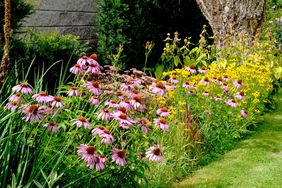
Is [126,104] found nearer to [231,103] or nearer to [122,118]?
[122,118]

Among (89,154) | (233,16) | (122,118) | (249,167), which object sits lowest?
(249,167)

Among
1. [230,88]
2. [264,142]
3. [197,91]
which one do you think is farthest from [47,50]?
[264,142]

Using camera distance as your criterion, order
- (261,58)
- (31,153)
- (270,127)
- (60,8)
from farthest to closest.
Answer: (60,8)
(261,58)
(270,127)
(31,153)

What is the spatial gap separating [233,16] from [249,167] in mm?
3454

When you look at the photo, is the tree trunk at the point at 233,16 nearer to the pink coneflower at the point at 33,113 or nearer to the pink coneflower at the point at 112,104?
the pink coneflower at the point at 112,104

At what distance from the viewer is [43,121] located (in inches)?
134

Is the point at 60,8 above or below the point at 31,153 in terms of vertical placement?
above

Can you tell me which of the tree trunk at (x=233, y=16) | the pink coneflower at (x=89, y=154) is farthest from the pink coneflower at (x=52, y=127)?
the tree trunk at (x=233, y=16)

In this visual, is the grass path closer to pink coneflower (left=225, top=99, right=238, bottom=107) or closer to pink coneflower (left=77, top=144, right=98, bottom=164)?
pink coneflower (left=225, top=99, right=238, bottom=107)

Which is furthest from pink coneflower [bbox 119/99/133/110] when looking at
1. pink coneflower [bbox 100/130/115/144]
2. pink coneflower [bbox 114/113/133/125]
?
pink coneflower [bbox 100/130/115/144]

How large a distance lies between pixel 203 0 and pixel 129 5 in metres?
1.16

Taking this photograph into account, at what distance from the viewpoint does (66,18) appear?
26.8 ft

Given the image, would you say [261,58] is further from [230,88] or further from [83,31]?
[83,31]

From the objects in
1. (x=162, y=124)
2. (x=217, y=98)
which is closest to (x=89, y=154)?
(x=162, y=124)
